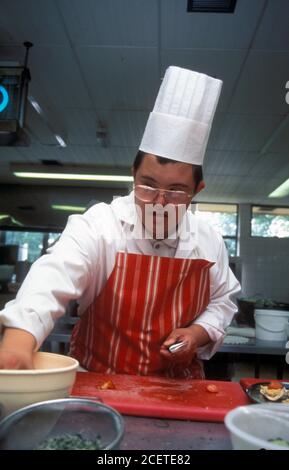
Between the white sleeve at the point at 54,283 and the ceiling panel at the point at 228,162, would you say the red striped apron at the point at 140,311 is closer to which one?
the white sleeve at the point at 54,283

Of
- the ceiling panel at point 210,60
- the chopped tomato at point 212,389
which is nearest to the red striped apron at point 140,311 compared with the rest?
the chopped tomato at point 212,389

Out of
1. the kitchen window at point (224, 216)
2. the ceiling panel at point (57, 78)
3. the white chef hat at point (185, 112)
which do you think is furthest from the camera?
the kitchen window at point (224, 216)

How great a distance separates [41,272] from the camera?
3.59 feet

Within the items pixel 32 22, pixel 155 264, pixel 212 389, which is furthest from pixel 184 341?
pixel 32 22

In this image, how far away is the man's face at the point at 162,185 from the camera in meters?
1.24

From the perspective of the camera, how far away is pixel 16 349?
0.86 meters

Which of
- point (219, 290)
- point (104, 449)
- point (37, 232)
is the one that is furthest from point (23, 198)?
point (104, 449)

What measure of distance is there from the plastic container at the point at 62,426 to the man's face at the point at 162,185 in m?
0.71

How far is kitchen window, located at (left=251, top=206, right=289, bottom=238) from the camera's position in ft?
27.3

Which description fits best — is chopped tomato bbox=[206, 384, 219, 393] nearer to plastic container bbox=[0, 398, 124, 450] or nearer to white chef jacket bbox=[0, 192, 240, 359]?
white chef jacket bbox=[0, 192, 240, 359]

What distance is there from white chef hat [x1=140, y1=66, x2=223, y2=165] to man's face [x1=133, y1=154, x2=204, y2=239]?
0.34ft

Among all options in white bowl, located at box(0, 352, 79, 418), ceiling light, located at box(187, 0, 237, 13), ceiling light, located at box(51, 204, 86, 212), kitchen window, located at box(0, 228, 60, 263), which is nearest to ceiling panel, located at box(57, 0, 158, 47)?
ceiling light, located at box(187, 0, 237, 13)

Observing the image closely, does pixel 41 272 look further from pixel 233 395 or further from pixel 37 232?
pixel 37 232

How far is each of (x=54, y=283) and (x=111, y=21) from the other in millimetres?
2192
